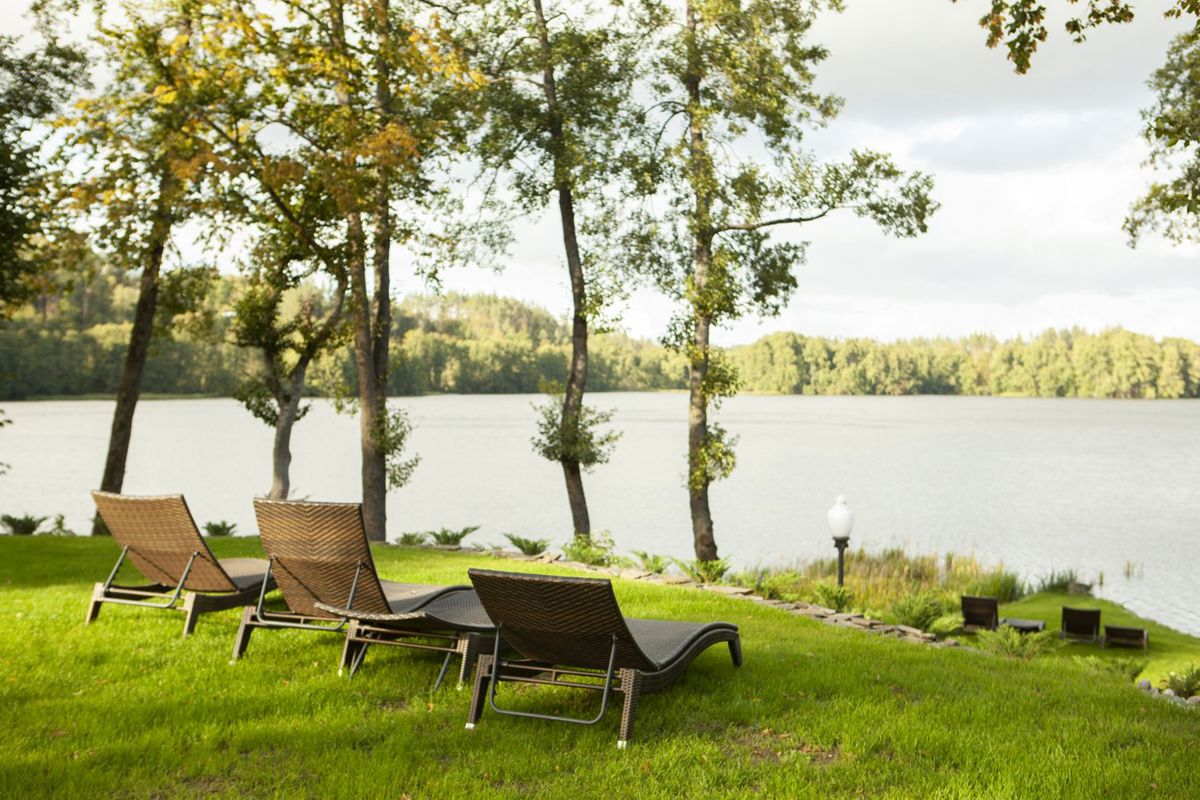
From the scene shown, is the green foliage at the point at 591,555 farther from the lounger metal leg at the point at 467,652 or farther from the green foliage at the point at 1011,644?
the lounger metal leg at the point at 467,652

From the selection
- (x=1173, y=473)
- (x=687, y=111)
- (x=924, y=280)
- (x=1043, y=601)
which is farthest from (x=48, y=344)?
(x=924, y=280)

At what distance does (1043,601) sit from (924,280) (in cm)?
8436

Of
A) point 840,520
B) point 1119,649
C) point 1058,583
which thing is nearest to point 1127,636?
point 1119,649

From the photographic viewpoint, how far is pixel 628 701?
3996mm

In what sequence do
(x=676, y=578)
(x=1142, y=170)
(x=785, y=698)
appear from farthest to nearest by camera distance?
(x=1142, y=170) < (x=676, y=578) < (x=785, y=698)

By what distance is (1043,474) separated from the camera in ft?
142

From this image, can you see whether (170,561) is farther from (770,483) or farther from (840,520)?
(770,483)

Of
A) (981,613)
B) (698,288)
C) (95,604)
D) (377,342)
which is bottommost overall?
(981,613)

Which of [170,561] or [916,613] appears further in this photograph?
[916,613]

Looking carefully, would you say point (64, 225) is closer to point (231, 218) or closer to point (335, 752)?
point (231, 218)

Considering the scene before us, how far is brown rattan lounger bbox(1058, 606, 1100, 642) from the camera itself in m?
14.0

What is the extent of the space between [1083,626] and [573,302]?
29.6ft

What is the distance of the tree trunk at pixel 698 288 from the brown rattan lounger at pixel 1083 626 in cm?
548

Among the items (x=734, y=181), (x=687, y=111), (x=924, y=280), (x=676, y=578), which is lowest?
(x=676, y=578)
